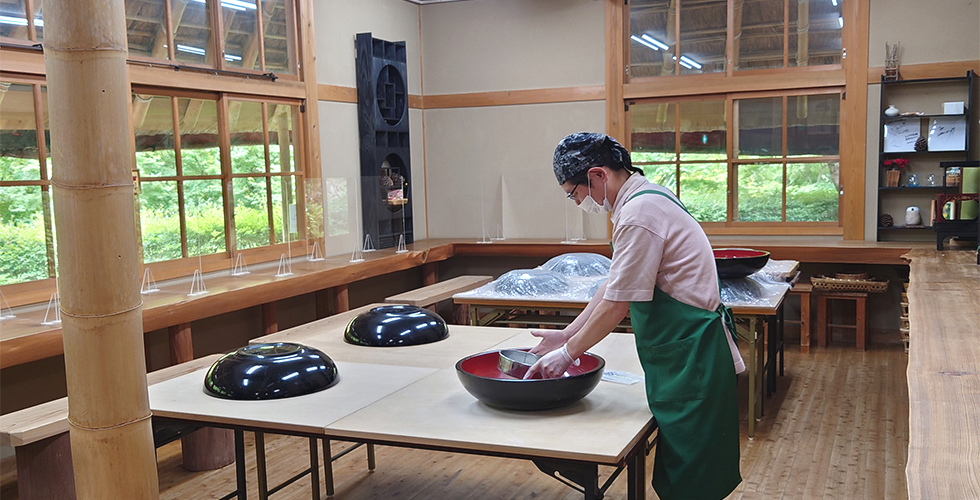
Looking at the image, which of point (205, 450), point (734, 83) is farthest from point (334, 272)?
point (734, 83)

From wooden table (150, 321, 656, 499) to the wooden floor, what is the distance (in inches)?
36.6

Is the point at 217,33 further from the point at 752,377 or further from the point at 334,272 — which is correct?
the point at 752,377

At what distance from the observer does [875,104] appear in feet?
20.3

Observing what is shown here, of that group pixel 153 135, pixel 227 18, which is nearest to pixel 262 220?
pixel 153 135

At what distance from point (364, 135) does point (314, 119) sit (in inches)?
24.5

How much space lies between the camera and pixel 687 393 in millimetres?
2062

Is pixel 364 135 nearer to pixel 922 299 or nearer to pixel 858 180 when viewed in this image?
pixel 858 180

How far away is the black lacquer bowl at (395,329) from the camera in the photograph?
2959mm

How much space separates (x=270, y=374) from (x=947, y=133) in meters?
5.61

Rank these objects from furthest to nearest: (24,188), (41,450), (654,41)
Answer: (654,41) < (24,188) < (41,450)

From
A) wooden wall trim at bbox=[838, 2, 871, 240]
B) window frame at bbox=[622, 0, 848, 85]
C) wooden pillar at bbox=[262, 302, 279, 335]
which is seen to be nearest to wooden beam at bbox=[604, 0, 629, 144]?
window frame at bbox=[622, 0, 848, 85]

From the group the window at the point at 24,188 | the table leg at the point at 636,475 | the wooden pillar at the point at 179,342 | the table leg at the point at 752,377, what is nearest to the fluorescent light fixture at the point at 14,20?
the window at the point at 24,188

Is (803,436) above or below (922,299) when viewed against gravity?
below

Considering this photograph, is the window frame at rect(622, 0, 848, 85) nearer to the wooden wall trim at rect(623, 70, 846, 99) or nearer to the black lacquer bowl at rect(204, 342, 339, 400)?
the wooden wall trim at rect(623, 70, 846, 99)
